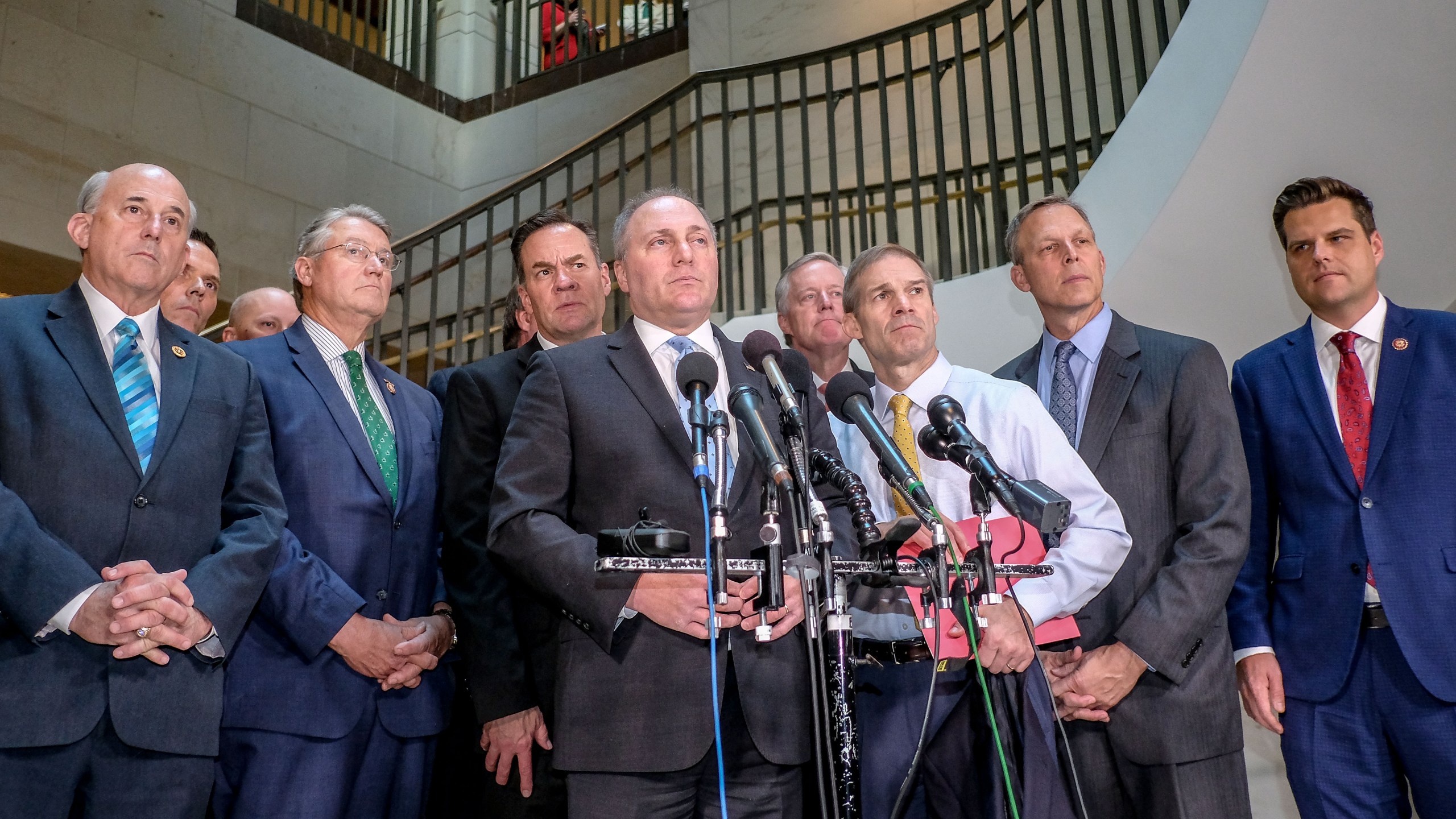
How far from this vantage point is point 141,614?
1.88m

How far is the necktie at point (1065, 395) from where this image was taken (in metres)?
2.38

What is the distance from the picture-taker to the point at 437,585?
8.16 ft

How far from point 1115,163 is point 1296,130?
2.16 ft

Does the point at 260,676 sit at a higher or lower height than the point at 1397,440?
lower

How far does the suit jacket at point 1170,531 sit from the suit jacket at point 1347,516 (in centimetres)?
22

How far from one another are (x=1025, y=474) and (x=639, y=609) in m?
0.84

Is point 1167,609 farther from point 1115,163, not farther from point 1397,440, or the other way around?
point 1115,163

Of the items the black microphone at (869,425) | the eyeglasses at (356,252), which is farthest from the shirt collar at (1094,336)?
the eyeglasses at (356,252)

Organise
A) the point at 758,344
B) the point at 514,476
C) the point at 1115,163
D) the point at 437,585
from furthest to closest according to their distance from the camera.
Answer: the point at 1115,163 < the point at 437,585 < the point at 514,476 < the point at 758,344

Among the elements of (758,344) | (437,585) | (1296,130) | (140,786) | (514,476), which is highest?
(1296,130)

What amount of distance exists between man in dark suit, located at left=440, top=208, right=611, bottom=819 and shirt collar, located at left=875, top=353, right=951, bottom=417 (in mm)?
782

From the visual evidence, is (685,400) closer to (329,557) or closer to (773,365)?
(773,365)

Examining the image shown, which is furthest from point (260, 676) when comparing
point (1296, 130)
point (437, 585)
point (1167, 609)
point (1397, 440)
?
point (1296, 130)

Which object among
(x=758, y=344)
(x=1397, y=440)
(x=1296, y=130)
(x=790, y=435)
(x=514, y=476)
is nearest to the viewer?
(x=790, y=435)
